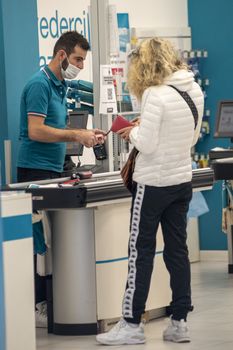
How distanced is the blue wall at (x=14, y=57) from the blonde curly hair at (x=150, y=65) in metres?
1.56

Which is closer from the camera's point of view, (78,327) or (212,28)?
(78,327)

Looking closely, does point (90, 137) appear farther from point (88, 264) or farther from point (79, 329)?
point (79, 329)

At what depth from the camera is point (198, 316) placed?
289 inches

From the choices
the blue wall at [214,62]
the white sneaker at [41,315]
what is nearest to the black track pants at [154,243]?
the white sneaker at [41,315]

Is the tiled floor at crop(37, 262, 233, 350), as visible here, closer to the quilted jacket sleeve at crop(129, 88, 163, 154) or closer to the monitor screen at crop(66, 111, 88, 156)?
the quilted jacket sleeve at crop(129, 88, 163, 154)

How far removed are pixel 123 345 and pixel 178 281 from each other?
511 millimetres

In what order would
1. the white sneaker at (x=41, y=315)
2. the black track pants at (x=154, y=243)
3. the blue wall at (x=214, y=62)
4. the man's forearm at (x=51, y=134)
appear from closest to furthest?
the black track pants at (x=154, y=243), the man's forearm at (x=51, y=134), the white sneaker at (x=41, y=315), the blue wall at (x=214, y=62)

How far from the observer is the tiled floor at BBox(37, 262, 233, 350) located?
248 inches

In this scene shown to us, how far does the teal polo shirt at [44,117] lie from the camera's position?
6867 millimetres

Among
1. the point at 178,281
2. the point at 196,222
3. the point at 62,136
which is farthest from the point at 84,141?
the point at 196,222

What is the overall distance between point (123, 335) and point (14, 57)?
2.40 metres

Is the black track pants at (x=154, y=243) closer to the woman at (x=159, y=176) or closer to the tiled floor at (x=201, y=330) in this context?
the woman at (x=159, y=176)

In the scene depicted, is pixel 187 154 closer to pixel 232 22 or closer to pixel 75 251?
pixel 75 251

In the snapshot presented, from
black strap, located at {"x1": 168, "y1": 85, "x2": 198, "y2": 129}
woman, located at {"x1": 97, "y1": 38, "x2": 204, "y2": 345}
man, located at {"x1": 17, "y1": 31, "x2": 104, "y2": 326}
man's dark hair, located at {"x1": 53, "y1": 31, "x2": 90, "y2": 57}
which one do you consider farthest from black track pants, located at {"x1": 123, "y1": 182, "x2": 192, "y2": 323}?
man's dark hair, located at {"x1": 53, "y1": 31, "x2": 90, "y2": 57}
